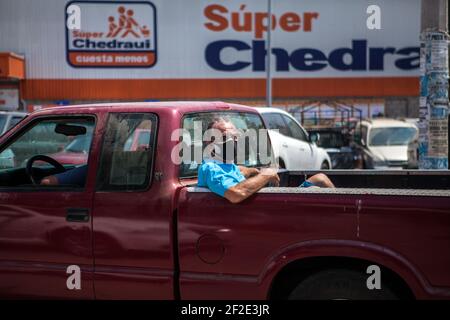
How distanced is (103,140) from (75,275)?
877 millimetres

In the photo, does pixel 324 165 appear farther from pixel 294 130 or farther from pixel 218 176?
pixel 218 176

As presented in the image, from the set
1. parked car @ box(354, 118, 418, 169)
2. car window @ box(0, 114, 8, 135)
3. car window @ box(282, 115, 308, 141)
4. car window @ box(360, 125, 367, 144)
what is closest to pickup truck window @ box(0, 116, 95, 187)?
car window @ box(0, 114, 8, 135)

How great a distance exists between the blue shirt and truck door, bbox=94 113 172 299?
229 mm

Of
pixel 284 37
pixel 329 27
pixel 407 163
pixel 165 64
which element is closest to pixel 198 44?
pixel 165 64

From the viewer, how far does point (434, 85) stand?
710 cm

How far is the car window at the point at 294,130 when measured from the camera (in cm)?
1017

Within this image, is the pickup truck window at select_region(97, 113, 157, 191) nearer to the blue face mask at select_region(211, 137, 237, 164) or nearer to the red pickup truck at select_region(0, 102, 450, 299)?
the red pickup truck at select_region(0, 102, 450, 299)

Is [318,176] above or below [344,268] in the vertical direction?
above

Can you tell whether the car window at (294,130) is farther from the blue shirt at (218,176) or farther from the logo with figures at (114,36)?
the logo with figures at (114,36)

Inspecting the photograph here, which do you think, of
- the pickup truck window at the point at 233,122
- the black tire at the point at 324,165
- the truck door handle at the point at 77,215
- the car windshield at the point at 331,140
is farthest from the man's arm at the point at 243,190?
the car windshield at the point at 331,140
